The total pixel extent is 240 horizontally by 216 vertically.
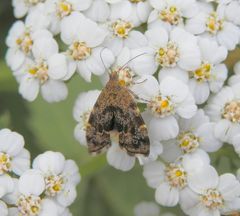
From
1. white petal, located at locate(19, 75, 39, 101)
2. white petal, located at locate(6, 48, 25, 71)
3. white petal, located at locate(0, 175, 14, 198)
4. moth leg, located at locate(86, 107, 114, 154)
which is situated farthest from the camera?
white petal, located at locate(6, 48, 25, 71)

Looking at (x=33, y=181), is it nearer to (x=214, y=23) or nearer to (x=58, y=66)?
(x=58, y=66)

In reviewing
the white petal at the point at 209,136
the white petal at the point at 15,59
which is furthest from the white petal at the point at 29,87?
the white petal at the point at 209,136

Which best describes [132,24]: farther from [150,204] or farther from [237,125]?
[150,204]

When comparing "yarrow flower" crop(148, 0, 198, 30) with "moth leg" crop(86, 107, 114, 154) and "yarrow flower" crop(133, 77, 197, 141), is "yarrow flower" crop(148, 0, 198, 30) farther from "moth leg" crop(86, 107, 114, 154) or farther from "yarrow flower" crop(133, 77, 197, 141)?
"moth leg" crop(86, 107, 114, 154)

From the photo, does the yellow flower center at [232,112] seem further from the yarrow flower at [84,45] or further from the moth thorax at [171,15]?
the yarrow flower at [84,45]

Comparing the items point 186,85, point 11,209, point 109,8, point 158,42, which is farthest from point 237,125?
point 11,209

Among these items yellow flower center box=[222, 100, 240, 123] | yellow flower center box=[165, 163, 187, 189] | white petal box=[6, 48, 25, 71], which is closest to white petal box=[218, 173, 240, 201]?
yellow flower center box=[165, 163, 187, 189]
